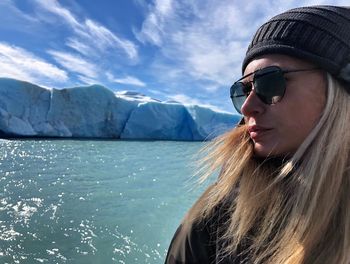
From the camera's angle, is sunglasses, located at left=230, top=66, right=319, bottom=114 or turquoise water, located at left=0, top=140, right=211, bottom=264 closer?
sunglasses, located at left=230, top=66, right=319, bottom=114

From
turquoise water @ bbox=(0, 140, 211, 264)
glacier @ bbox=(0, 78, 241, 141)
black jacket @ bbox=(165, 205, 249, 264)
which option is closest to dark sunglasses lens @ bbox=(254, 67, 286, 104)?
black jacket @ bbox=(165, 205, 249, 264)

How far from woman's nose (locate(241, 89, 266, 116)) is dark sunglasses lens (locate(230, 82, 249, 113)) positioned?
2.2 inches

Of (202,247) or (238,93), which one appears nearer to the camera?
(202,247)

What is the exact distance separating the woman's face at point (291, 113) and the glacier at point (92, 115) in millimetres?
13337

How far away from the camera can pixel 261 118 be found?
62cm

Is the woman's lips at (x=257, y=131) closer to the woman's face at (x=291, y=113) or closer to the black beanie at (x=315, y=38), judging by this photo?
the woman's face at (x=291, y=113)

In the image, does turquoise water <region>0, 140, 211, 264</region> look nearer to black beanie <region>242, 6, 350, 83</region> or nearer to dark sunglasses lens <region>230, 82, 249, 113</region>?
dark sunglasses lens <region>230, 82, 249, 113</region>

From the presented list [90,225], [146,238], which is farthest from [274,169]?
[90,225]

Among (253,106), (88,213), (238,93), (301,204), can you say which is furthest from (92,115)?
(301,204)

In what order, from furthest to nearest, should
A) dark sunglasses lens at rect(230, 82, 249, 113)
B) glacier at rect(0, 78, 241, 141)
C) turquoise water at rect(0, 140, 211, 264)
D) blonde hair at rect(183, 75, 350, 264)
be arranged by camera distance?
glacier at rect(0, 78, 241, 141) → turquoise water at rect(0, 140, 211, 264) → dark sunglasses lens at rect(230, 82, 249, 113) → blonde hair at rect(183, 75, 350, 264)

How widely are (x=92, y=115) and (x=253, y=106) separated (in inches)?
652

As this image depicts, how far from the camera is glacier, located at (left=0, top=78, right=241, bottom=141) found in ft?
47.6

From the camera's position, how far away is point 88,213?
3.45m

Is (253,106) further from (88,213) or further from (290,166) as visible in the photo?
(88,213)
